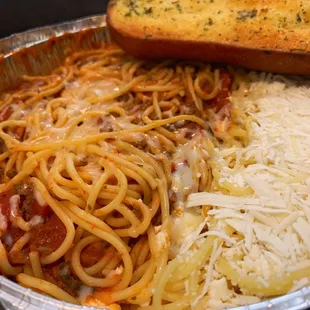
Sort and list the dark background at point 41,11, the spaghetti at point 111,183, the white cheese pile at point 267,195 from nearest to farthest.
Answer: the white cheese pile at point 267,195, the spaghetti at point 111,183, the dark background at point 41,11

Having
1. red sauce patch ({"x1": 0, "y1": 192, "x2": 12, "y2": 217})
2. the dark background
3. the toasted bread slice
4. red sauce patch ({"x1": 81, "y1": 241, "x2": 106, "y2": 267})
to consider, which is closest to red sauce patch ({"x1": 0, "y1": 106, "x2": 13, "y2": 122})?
red sauce patch ({"x1": 0, "y1": 192, "x2": 12, "y2": 217})

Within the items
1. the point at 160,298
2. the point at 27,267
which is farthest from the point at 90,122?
the point at 160,298

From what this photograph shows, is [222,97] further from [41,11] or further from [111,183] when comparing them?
[41,11]

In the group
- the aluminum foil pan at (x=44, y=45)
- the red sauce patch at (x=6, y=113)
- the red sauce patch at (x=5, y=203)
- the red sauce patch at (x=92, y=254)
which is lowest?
the red sauce patch at (x=92, y=254)

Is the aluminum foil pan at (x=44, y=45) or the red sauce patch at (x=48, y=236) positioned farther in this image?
the aluminum foil pan at (x=44, y=45)

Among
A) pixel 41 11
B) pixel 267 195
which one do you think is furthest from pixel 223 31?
pixel 41 11

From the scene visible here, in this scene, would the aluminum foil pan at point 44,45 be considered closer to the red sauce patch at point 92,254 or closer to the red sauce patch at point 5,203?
the red sauce patch at point 5,203

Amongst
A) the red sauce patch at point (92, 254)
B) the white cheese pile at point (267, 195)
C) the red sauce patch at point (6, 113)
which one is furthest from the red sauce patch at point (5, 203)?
the white cheese pile at point (267, 195)
